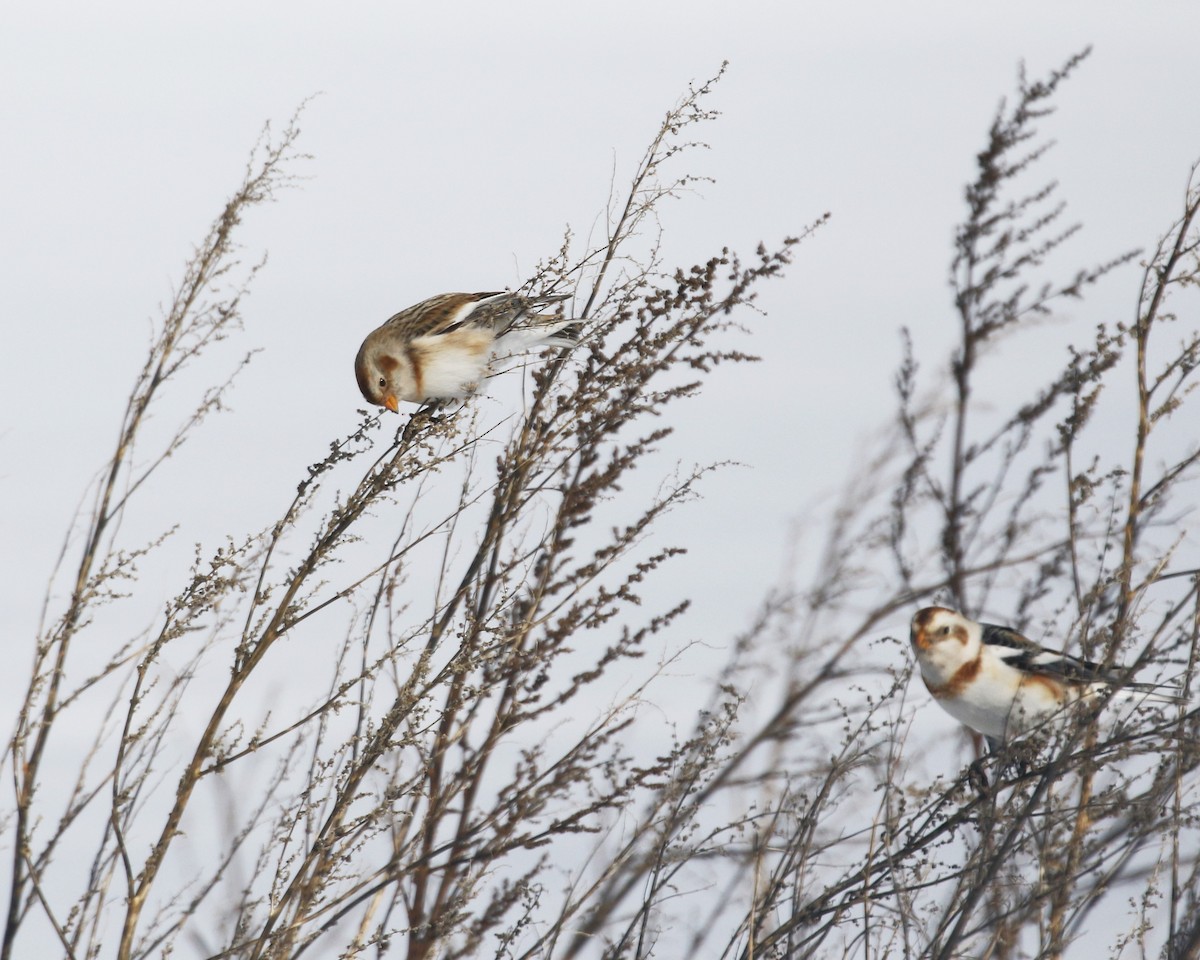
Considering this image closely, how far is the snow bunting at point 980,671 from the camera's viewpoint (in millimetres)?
5664

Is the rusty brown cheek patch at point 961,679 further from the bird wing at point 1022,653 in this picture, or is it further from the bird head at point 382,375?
the bird head at point 382,375

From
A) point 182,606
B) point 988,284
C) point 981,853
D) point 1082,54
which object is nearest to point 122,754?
point 182,606

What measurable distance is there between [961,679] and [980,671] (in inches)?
3.3

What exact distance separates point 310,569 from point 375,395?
2.10 m

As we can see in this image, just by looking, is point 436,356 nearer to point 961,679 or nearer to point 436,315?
point 436,315

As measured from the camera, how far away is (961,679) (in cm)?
574

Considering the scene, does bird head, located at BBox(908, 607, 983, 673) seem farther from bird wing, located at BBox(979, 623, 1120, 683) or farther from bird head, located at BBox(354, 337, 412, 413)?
bird head, located at BBox(354, 337, 412, 413)

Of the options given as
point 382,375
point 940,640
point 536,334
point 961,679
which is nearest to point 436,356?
point 382,375

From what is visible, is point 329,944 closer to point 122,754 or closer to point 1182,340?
point 122,754

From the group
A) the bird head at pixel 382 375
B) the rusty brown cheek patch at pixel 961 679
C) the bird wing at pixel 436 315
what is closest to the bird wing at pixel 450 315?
the bird wing at pixel 436 315

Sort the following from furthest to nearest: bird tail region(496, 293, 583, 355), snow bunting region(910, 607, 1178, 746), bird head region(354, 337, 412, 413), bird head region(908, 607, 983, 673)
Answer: bird head region(908, 607, 983, 673) → snow bunting region(910, 607, 1178, 746) → bird head region(354, 337, 412, 413) → bird tail region(496, 293, 583, 355)

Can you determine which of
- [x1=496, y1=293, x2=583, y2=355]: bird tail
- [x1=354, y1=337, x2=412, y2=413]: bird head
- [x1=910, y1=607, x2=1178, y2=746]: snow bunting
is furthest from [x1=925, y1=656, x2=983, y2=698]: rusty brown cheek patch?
[x1=354, y1=337, x2=412, y2=413]: bird head

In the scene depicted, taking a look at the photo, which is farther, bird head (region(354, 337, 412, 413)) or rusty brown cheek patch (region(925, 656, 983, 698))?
rusty brown cheek patch (region(925, 656, 983, 698))

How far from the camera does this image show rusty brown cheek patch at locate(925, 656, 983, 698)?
5727mm
